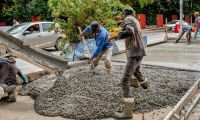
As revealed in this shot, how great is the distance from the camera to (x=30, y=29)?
20.8 m

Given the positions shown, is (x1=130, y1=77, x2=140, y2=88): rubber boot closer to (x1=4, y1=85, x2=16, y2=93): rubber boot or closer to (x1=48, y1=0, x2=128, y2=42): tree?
(x1=4, y1=85, x2=16, y2=93): rubber boot

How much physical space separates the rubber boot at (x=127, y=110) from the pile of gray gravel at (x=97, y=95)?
34cm

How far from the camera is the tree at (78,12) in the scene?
51.5 ft

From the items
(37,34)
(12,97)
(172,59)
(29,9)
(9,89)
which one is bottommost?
(172,59)

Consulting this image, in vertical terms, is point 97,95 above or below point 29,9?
below

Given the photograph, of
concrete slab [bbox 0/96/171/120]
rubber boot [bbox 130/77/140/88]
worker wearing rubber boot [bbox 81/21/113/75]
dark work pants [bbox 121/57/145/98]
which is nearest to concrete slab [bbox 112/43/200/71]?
worker wearing rubber boot [bbox 81/21/113/75]

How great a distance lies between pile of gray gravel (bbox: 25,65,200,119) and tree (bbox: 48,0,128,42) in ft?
15.4

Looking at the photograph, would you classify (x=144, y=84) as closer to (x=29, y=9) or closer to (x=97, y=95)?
(x=97, y=95)

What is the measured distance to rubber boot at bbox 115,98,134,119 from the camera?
769 cm

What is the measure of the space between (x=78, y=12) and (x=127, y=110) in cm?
844

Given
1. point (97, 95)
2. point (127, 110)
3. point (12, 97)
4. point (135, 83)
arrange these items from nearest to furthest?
point (127, 110), point (97, 95), point (135, 83), point (12, 97)

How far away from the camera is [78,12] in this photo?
15.7 meters

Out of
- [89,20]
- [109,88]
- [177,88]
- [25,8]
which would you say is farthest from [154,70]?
[25,8]

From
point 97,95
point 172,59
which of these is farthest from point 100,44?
point 172,59
